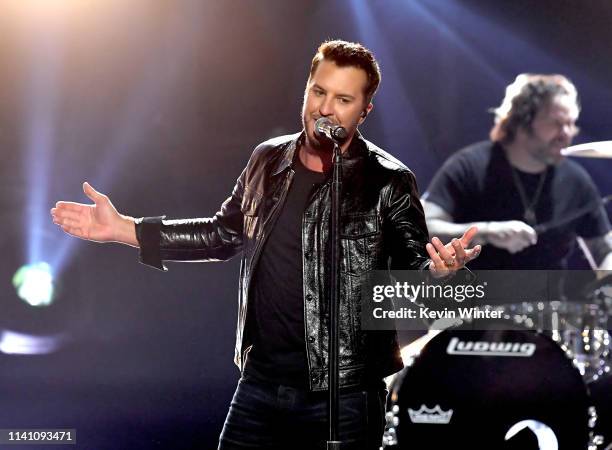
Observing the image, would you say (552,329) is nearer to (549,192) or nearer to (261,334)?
(549,192)

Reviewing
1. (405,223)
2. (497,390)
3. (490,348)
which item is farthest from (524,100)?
(405,223)

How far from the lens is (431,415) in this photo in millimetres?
3480

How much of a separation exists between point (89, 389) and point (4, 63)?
1.55 meters

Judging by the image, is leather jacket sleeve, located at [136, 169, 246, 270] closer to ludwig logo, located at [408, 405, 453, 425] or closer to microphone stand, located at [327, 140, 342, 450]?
microphone stand, located at [327, 140, 342, 450]

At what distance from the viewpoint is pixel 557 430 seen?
3.51 metres

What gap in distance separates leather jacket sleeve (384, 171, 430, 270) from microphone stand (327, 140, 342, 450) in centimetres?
33

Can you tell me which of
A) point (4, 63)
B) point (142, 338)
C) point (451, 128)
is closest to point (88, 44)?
point (4, 63)

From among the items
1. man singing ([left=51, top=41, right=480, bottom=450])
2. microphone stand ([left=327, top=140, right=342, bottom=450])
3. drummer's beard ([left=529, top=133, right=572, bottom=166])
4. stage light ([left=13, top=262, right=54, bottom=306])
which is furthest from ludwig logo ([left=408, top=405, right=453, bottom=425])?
stage light ([left=13, top=262, right=54, bottom=306])

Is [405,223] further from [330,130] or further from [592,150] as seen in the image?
[592,150]

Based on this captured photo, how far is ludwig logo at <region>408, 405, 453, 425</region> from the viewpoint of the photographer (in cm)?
345

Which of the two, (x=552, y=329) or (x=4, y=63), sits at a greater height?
(x=4, y=63)

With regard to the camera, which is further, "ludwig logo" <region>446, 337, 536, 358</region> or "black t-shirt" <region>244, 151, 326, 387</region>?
Answer: "ludwig logo" <region>446, 337, 536, 358</region>

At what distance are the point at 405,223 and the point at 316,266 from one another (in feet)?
1.00

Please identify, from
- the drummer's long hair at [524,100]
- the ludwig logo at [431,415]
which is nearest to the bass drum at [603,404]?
the ludwig logo at [431,415]
